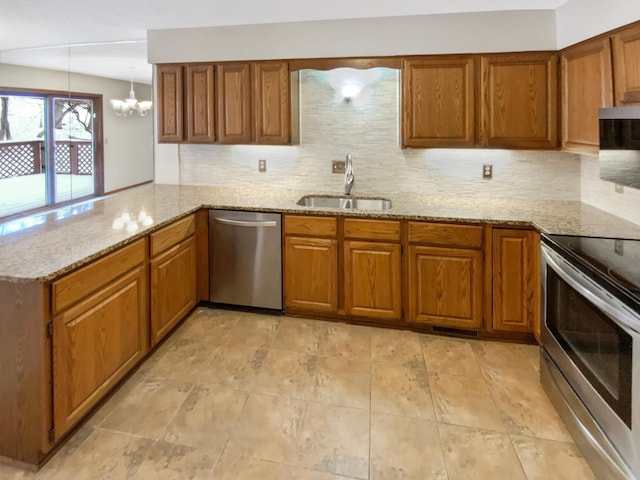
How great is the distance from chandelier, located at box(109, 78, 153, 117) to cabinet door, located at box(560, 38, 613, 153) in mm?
3501

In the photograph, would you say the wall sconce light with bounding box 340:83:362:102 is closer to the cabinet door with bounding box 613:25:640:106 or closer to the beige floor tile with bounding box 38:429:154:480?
the cabinet door with bounding box 613:25:640:106

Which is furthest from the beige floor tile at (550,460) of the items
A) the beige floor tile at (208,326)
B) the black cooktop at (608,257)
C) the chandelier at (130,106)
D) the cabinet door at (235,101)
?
the chandelier at (130,106)

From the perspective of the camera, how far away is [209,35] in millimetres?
3559

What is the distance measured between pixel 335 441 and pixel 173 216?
176cm

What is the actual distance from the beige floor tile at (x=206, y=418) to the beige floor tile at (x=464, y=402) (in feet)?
3.46

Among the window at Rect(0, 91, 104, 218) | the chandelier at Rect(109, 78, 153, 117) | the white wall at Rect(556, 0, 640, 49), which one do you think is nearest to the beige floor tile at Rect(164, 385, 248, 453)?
the white wall at Rect(556, 0, 640, 49)

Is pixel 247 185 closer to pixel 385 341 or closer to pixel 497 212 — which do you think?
pixel 385 341

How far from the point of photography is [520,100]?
309 centimetres

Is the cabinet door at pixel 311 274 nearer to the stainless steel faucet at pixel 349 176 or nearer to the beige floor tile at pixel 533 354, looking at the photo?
the stainless steel faucet at pixel 349 176

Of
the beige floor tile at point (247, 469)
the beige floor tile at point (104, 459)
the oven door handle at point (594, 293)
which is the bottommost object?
the beige floor tile at point (247, 469)

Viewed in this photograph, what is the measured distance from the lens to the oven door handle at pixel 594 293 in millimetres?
1505

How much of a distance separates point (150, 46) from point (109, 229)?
2.00 meters

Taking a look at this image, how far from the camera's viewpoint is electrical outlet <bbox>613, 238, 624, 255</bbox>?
2002 mm

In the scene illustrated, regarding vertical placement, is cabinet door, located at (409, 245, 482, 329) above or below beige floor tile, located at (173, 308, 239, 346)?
above
